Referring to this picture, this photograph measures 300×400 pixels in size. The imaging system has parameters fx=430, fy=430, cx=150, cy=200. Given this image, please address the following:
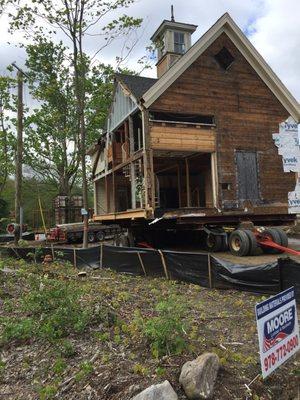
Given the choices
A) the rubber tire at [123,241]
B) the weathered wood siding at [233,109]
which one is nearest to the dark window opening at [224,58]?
the weathered wood siding at [233,109]

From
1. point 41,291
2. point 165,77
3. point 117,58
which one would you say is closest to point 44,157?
point 117,58

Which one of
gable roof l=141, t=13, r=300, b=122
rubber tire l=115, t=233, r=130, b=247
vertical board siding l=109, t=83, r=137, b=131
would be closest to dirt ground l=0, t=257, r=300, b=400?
gable roof l=141, t=13, r=300, b=122

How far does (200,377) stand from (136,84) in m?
18.3

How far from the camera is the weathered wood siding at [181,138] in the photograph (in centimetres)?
1788

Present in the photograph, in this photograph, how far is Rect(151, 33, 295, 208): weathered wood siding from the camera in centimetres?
1897

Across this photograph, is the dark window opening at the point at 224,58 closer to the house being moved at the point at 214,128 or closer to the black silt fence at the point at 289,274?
the house being moved at the point at 214,128

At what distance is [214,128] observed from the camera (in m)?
19.2

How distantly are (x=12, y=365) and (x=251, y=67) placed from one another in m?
18.6

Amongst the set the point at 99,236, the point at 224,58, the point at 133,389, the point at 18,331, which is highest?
the point at 224,58

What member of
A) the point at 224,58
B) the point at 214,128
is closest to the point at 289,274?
the point at 214,128

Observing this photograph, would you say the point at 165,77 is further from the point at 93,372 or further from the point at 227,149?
the point at 93,372

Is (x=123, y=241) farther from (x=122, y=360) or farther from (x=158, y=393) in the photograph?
(x=158, y=393)

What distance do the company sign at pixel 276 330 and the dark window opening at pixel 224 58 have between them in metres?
16.7

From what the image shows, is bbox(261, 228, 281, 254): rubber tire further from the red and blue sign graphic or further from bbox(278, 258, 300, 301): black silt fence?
the red and blue sign graphic
